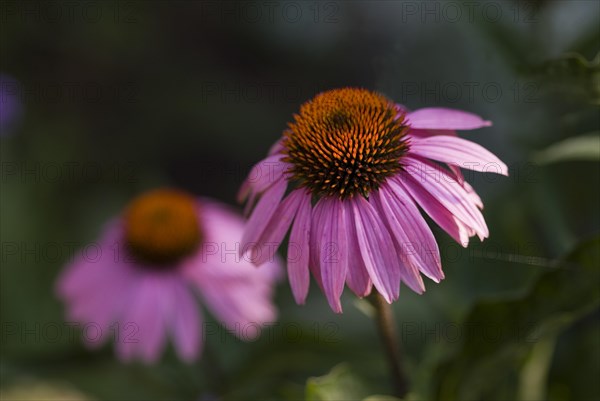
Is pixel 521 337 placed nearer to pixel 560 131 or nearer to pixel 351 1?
pixel 560 131

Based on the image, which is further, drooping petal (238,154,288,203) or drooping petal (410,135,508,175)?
drooping petal (238,154,288,203)

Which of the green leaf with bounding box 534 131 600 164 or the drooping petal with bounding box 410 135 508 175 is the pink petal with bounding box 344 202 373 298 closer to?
the drooping petal with bounding box 410 135 508 175

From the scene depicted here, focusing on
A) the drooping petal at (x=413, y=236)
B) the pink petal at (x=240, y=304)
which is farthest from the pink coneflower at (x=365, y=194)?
the pink petal at (x=240, y=304)

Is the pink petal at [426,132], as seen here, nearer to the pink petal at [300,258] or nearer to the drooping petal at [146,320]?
the pink petal at [300,258]

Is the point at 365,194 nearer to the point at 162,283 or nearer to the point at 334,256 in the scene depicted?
the point at 334,256

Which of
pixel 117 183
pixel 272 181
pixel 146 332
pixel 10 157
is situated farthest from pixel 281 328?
pixel 10 157

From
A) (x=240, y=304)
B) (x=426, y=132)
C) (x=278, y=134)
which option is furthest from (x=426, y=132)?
(x=278, y=134)

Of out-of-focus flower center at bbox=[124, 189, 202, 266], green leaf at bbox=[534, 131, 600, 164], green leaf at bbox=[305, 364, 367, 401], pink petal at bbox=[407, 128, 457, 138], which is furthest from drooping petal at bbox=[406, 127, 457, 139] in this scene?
out-of-focus flower center at bbox=[124, 189, 202, 266]
